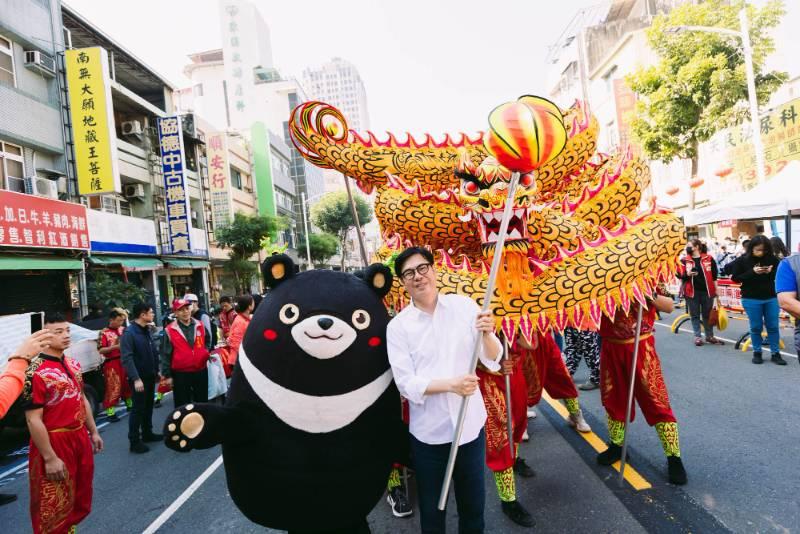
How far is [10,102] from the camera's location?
36.3 feet

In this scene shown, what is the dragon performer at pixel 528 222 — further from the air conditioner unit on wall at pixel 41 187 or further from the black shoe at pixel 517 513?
the air conditioner unit on wall at pixel 41 187

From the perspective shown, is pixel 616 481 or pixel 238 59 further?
pixel 238 59

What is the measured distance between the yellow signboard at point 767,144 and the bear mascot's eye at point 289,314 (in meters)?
15.1

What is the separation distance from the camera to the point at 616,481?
10.8 feet

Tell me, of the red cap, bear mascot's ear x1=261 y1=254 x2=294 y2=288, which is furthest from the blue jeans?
the red cap

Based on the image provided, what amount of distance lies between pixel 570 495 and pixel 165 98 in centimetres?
2081

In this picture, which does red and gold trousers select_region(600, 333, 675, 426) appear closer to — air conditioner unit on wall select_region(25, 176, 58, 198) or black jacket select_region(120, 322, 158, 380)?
black jacket select_region(120, 322, 158, 380)

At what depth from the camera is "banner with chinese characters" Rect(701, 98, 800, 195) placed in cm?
1270

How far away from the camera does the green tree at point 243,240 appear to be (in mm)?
21391

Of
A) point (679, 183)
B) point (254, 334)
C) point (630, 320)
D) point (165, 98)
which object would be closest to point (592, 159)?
point (630, 320)

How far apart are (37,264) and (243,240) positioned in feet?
36.9

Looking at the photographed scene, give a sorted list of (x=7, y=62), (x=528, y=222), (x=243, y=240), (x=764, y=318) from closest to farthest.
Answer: (x=528, y=222), (x=764, y=318), (x=7, y=62), (x=243, y=240)

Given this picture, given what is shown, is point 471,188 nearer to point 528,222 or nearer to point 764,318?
point 528,222

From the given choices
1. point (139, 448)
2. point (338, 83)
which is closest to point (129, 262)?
point (139, 448)
